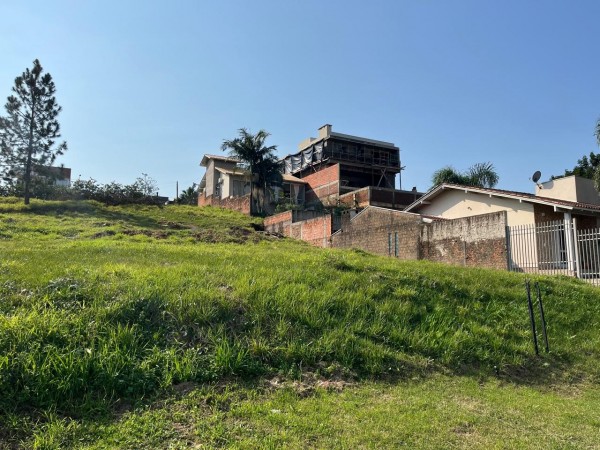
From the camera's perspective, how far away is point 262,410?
15.4 ft

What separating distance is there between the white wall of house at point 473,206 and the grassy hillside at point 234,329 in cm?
1001

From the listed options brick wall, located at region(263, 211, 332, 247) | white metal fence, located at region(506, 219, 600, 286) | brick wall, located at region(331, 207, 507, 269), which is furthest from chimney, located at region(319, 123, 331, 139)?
white metal fence, located at region(506, 219, 600, 286)

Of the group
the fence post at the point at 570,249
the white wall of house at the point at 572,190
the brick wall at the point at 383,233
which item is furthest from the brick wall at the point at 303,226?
the fence post at the point at 570,249

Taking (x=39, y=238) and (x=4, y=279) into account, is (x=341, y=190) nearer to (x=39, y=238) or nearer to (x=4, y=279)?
(x=39, y=238)

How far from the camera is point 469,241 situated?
58.2 feet

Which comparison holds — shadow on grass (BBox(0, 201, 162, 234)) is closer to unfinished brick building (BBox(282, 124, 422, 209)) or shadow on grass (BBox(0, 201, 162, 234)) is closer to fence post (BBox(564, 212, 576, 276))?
unfinished brick building (BBox(282, 124, 422, 209))

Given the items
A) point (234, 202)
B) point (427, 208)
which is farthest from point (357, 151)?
point (427, 208)

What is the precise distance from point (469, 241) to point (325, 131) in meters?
32.0

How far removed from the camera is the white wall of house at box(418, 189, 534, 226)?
20.3 metres

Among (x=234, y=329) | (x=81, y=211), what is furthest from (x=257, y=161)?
(x=234, y=329)

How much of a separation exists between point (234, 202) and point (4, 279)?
34321 mm

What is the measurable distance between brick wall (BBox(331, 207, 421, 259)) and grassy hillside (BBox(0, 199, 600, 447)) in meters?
9.57

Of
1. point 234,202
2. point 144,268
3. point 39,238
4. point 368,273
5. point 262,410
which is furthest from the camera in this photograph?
point 234,202

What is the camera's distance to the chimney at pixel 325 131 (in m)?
47.2
